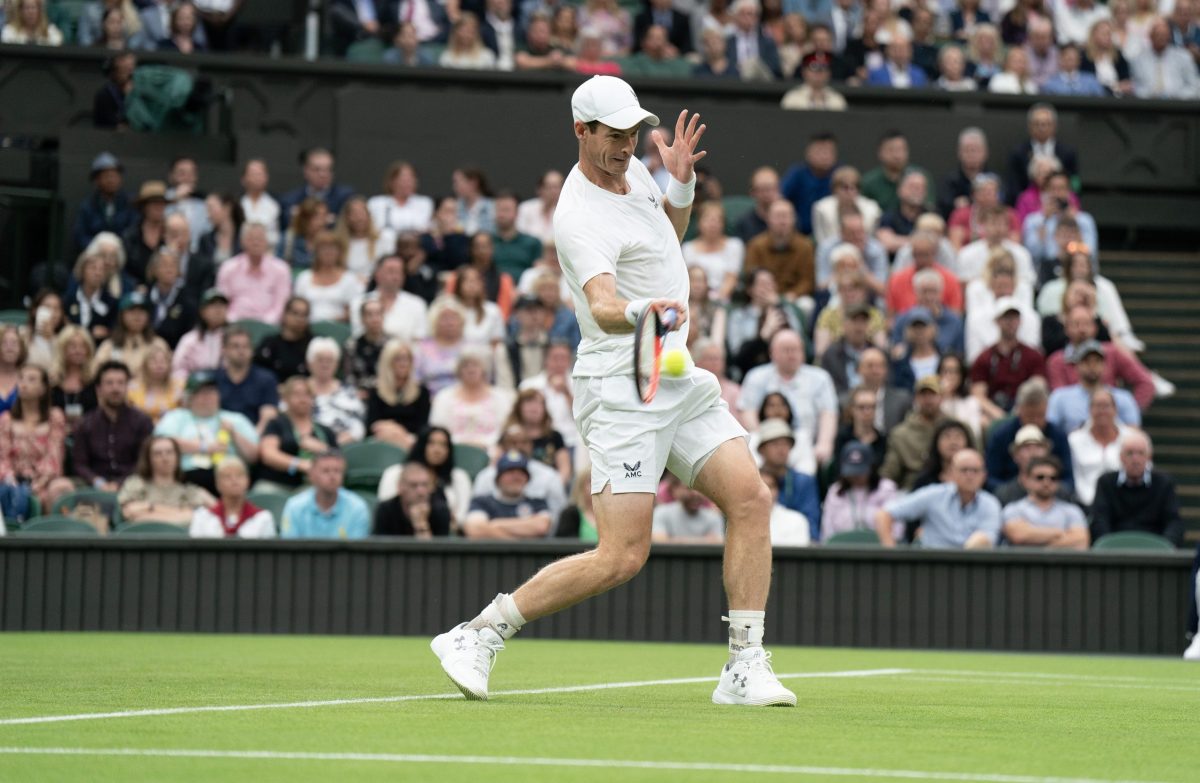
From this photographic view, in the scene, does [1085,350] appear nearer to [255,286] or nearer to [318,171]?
[255,286]

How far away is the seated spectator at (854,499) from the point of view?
15094 mm

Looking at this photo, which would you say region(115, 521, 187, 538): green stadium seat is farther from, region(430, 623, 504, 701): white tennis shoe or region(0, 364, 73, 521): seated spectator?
region(430, 623, 504, 701): white tennis shoe

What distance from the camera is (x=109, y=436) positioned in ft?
50.1

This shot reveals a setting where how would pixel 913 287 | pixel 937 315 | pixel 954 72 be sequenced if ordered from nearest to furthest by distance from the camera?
pixel 937 315 < pixel 913 287 < pixel 954 72

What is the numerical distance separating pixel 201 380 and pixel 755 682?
893cm

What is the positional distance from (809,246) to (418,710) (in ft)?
38.4

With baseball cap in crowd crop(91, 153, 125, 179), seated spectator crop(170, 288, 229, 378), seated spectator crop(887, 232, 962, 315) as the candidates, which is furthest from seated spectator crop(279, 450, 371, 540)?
seated spectator crop(887, 232, 962, 315)

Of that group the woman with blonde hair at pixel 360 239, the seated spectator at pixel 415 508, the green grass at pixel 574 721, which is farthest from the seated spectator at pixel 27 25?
the green grass at pixel 574 721

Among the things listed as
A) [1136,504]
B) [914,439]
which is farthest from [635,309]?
[1136,504]

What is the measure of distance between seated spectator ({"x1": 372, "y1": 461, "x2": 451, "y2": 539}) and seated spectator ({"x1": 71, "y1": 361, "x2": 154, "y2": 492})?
212cm

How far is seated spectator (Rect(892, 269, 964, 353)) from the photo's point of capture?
17156 millimetres

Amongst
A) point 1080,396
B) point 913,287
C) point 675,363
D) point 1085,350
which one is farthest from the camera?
point 913,287

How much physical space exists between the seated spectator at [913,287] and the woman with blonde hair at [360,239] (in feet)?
14.3

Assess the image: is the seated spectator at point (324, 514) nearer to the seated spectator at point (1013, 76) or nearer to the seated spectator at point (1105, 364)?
the seated spectator at point (1105, 364)
